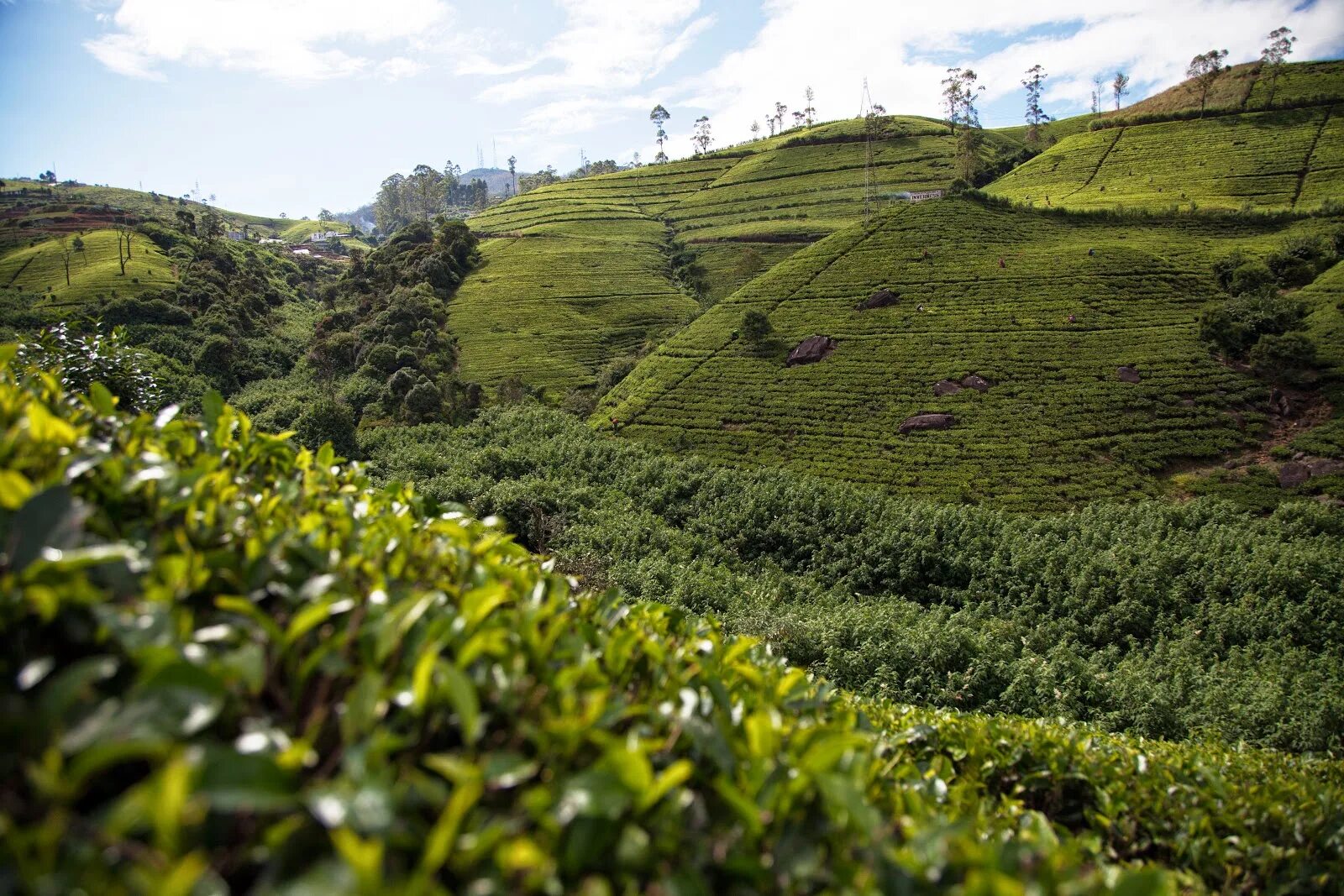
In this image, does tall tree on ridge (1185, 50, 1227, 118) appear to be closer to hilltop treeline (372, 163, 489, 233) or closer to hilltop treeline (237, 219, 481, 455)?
hilltop treeline (237, 219, 481, 455)

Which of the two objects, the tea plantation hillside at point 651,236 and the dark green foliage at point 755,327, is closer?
the dark green foliage at point 755,327

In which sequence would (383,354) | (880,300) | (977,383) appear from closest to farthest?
(977,383)
(880,300)
(383,354)

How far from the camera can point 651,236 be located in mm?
74125

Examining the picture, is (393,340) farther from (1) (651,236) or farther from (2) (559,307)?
(1) (651,236)

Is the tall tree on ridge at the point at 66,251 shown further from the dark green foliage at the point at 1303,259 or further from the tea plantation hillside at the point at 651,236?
the dark green foliage at the point at 1303,259

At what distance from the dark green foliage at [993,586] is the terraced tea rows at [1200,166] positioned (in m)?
39.2

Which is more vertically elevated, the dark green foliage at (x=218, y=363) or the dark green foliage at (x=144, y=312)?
the dark green foliage at (x=144, y=312)

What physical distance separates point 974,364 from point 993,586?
51.1 feet

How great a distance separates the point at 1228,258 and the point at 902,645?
36.0m

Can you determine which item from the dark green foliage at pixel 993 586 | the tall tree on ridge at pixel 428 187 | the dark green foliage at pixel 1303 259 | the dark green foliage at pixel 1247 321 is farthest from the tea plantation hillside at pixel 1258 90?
the tall tree on ridge at pixel 428 187

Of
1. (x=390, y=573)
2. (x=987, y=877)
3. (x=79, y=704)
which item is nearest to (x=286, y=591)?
(x=390, y=573)

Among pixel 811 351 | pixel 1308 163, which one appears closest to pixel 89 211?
pixel 811 351

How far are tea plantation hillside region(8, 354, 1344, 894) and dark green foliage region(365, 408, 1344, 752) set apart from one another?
48.5ft

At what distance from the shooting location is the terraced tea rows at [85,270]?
5266 centimetres
